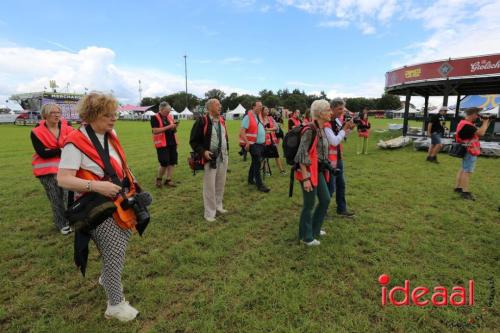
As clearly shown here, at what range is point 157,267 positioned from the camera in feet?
11.3

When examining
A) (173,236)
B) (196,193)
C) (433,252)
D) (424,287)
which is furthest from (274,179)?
(424,287)

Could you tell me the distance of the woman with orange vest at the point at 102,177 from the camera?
206 centimetres

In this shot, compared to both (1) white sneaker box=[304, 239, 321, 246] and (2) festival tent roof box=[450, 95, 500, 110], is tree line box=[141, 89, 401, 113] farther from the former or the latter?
(1) white sneaker box=[304, 239, 321, 246]

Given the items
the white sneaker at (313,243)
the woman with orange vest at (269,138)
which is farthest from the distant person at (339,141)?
the woman with orange vest at (269,138)

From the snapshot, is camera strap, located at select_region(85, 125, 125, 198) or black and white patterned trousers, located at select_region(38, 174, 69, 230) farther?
black and white patterned trousers, located at select_region(38, 174, 69, 230)

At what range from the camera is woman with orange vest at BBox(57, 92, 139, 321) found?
81.0 inches

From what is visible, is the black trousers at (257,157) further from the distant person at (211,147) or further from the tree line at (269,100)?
the tree line at (269,100)

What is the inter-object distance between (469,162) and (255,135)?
4490 millimetres

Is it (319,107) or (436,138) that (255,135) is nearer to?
(319,107)

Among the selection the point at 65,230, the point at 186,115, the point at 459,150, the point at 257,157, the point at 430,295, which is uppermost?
the point at 186,115

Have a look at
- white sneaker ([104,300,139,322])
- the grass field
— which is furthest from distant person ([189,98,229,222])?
white sneaker ([104,300,139,322])

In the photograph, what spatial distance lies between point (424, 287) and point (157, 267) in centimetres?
305

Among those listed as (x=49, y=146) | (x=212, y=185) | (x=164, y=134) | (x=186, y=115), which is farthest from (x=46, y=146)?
(x=186, y=115)

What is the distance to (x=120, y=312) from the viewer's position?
2.57 m
